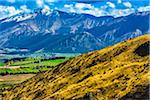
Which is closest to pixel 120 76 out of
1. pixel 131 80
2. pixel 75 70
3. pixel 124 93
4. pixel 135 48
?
pixel 131 80

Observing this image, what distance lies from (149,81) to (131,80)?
1830 cm

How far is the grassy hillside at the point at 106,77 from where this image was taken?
108 meters

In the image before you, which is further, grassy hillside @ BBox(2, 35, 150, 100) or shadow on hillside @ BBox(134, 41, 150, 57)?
shadow on hillside @ BBox(134, 41, 150, 57)

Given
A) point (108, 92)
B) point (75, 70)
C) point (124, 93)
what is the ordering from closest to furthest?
point (124, 93)
point (108, 92)
point (75, 70)

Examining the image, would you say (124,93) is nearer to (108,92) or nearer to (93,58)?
(108,92)

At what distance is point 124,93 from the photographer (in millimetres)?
103688

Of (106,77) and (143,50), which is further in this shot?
(143,50)

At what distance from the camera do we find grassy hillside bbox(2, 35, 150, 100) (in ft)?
356

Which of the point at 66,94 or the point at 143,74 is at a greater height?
the point at 143,74

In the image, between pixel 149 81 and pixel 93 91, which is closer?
pixel 149 81

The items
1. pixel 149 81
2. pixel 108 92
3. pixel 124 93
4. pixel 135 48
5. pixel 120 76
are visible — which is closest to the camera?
pixel 149 81

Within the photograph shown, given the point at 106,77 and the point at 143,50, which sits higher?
the point at 143,50

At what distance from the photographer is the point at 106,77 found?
134500mm

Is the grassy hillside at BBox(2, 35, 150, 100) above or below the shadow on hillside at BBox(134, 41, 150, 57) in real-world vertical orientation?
below
